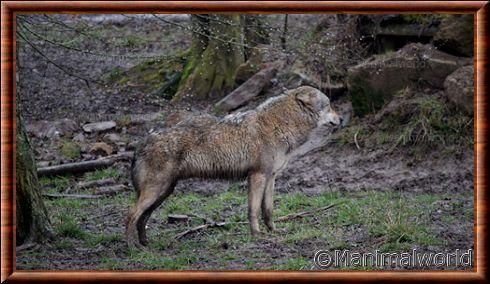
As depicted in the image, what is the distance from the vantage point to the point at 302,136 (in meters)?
9.34

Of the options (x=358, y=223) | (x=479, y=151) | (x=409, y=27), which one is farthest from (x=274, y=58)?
(x=479, y=151)

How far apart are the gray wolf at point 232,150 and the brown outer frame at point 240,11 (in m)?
2.00

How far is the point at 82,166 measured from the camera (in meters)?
12.1

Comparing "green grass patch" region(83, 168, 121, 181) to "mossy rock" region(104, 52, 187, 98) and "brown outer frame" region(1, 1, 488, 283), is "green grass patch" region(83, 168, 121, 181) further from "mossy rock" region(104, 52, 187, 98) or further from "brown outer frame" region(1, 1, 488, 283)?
"brown outer frame" region(1, 1, 488, 283)

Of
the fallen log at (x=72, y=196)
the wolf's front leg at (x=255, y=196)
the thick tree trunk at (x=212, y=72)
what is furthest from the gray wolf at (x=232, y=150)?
the thick tree trunk at (x=212, y=72)

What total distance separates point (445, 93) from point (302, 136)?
3872mm

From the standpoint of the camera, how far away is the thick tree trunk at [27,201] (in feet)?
26.7

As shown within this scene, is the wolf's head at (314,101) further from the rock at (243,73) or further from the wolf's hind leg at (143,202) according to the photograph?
the rock at (243,73)

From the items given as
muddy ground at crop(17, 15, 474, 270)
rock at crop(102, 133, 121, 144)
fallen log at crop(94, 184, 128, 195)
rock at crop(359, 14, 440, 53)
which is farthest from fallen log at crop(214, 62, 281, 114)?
fallen log at crop(94, 184, 128, 195)

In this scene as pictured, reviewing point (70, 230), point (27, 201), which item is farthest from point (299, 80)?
point (27, 201)

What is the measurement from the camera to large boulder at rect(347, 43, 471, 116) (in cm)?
1222

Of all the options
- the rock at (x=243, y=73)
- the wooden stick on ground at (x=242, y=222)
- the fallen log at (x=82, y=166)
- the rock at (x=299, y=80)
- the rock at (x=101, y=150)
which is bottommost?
the wooden stick on ground at (x=242, y=222)

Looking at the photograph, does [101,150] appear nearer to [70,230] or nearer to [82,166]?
[82,166]

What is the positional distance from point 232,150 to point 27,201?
261 cm
